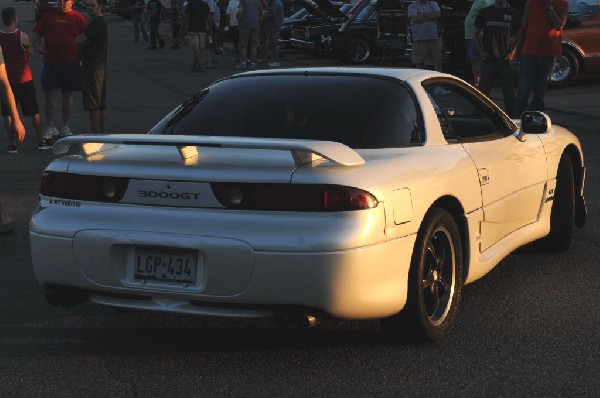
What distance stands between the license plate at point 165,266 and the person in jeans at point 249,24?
21.4 metres

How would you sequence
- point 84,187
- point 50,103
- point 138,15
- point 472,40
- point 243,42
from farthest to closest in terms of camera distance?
point 138,15 → point 243,42 → point 472,40 → point 50,103 → point 84,187

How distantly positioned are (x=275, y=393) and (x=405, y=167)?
126cm

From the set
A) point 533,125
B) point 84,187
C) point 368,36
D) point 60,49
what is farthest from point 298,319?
point 368,36

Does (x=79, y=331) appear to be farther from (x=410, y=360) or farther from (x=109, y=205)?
(x=410, y=360)

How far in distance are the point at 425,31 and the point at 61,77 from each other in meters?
7.23

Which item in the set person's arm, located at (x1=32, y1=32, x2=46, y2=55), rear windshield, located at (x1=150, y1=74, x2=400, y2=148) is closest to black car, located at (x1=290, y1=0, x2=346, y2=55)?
person's arm, located at (x1=32, y1=32, x2=46, y2=55)

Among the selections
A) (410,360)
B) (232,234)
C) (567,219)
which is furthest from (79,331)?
(567,219)

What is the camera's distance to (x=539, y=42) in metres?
13.6

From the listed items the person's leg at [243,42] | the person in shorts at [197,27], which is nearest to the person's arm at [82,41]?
the person in shorts at [197,27]

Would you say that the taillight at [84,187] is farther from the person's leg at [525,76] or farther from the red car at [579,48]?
the red car at [579,48]

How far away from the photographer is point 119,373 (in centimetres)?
523

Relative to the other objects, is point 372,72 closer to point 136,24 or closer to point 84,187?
point 84,187

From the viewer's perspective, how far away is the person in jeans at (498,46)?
48.6ft

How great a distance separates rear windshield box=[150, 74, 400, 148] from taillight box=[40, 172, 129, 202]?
2.67 feet
